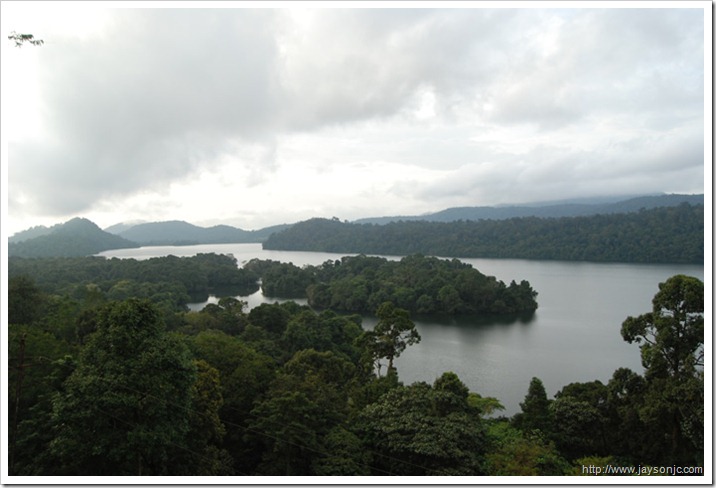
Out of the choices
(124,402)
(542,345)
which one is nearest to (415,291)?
(542,345)

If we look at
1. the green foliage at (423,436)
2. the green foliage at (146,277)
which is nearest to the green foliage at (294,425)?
the green foliage at (423,436)

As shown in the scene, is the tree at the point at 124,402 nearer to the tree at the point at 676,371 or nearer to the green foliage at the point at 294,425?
the green foliage at the point at 294,425

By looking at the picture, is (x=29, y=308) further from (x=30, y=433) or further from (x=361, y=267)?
(x=361, y=267)

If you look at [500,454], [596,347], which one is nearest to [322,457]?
[500,454]

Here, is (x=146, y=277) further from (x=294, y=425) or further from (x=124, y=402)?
(x=124, y=402)

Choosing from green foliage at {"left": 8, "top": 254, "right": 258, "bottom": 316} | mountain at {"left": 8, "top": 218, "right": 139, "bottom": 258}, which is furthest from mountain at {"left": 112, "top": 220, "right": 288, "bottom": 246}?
green foliage at {"left": 8, "top": 254, "right": 258, "bottom": 316}
